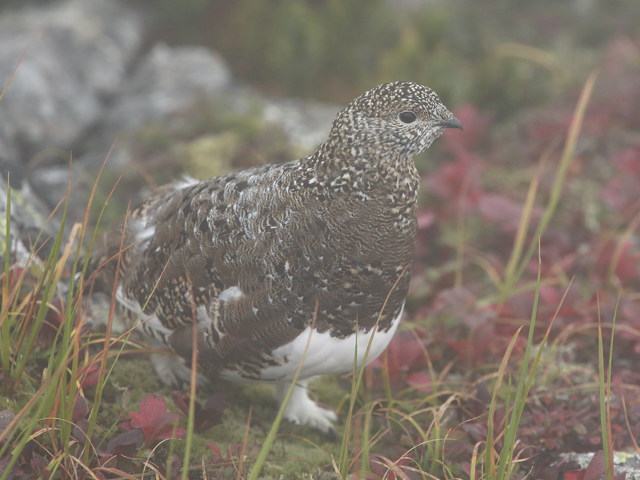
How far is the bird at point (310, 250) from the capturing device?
3.03m

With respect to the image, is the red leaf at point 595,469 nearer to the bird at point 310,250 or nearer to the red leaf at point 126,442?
the bird at point 310,250

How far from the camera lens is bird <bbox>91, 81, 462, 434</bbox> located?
3031mm

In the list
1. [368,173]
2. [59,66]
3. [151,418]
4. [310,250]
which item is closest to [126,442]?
[151,418]

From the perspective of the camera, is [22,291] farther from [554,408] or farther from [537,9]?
[537,9]

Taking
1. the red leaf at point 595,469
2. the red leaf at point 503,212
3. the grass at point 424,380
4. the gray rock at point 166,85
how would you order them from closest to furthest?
1. the grass at point 424,380
2. the red leaf at point 595,469
3. the red leaf at point 503,212
4. the gray rock at point 166,85

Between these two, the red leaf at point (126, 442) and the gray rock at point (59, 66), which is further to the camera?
the gray rock at point (59, 66)

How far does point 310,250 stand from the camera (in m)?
3.05

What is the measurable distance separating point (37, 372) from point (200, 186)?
103cm

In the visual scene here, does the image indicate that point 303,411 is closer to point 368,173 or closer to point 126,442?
point 126,442

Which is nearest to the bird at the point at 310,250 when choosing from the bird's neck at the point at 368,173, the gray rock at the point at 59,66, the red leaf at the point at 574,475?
the bird's neck at the point at 368,173

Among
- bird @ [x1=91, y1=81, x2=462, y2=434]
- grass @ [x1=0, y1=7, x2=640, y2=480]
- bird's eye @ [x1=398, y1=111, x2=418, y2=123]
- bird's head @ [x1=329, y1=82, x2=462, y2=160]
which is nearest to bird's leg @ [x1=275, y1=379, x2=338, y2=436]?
grass @ [x1=0, y1=7, x2=640, y2=480]

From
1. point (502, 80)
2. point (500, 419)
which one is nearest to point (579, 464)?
point (500, 419)

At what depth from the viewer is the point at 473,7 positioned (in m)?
8.97

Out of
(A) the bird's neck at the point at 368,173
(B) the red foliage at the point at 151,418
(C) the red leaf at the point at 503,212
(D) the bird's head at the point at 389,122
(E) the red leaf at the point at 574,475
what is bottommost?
(E) the red leaf at the point at 574,475
